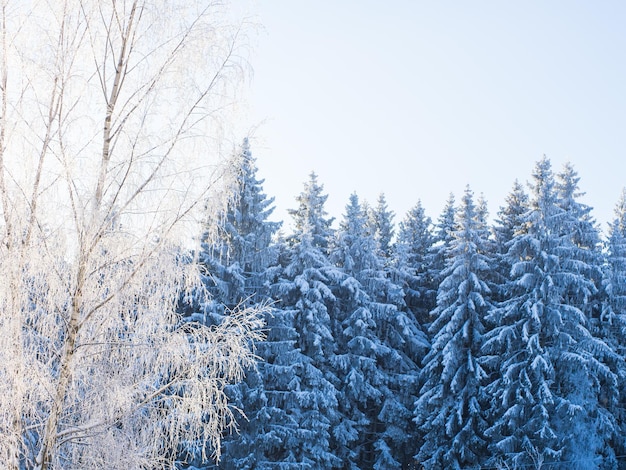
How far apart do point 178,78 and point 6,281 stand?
93.2 inches

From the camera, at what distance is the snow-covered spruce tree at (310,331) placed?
65.1ft

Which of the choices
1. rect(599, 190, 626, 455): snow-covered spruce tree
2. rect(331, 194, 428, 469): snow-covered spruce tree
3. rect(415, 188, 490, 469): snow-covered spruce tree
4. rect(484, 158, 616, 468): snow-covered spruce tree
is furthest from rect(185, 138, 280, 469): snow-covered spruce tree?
rect(599, 190, 626, 455): snow-covered spruce tree

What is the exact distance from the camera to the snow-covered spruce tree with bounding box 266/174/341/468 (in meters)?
19.8

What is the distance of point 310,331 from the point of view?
864 inches

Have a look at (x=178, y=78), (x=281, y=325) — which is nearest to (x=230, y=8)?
(x=178, y=78)

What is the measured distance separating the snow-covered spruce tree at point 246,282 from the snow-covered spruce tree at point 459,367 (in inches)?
251

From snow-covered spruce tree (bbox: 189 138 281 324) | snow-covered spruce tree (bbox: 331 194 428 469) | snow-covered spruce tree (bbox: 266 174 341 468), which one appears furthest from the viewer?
snow-covered spruce tree (bbox: 331 194 428 469)

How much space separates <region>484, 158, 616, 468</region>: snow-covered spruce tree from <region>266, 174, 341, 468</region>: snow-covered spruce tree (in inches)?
229

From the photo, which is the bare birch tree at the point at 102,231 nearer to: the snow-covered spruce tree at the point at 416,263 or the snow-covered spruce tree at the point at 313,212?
the snow-covered spruce tree at the point at 313,212

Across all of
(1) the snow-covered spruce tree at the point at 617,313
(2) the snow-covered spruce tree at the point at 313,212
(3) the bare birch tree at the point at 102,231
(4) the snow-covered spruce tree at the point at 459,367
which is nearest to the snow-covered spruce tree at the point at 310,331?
(2) the snow-covered spruce tree at the point at 313,212

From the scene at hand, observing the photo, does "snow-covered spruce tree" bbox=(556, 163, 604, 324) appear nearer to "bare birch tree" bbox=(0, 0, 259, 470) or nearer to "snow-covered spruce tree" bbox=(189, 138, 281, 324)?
"snow-covered spruce tree" bbox=(189, 138, 281, 324)

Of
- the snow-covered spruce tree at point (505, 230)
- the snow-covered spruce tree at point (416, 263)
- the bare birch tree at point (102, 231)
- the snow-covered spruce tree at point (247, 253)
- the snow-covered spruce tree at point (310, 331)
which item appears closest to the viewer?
the bare birch tree at point (102, 231)

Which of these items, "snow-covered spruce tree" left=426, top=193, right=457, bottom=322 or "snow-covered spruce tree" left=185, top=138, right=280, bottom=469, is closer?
"snow-covered spruce tree" left=185, top=138, right=280, bottom=469

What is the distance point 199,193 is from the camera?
5.35m
